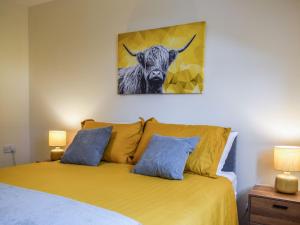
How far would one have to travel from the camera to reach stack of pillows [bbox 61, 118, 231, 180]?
200 centimetres

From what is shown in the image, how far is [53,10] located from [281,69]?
9.41 ft

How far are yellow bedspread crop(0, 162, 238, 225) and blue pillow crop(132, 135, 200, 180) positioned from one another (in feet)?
0.19

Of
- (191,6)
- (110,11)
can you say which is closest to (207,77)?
(191,6)

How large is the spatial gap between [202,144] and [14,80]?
9.10ft

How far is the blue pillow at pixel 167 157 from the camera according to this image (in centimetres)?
194

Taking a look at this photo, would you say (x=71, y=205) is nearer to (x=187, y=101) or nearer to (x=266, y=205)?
(x=266, y=205)

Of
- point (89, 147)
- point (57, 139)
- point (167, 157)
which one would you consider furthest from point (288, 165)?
point (57, 139)

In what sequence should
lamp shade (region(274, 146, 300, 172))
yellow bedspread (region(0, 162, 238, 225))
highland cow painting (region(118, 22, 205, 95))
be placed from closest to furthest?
yellow bedspread (region(0, 162, 238, 225)) → lamp shade (region(274, 146, 300, 172)) → highland cow painting (region(118, 22, 205, 95))

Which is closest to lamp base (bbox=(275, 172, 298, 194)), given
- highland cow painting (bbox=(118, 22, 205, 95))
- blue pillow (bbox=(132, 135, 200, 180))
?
blue pillow (bbox=(132, 135, 200, 180))

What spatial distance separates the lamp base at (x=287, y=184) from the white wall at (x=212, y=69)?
0.25 m

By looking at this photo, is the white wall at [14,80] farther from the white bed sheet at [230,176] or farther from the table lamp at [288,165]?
the table lamp at [288,165]

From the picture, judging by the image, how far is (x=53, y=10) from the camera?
3.59 metres

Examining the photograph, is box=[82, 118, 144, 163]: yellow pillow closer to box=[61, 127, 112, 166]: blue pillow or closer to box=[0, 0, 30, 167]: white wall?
box=[61, 127, 112, 166]: blue pillow

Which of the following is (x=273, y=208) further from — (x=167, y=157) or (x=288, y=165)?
(x=167, y=157)
